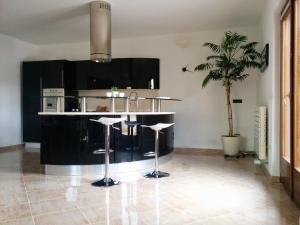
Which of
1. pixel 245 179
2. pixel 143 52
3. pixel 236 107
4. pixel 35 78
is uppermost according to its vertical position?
pixel 143 52

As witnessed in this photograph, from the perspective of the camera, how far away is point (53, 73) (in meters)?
7.08

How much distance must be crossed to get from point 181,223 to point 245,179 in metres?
1.94

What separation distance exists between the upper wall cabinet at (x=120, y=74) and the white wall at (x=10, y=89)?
1.55m

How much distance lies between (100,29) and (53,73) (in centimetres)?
288

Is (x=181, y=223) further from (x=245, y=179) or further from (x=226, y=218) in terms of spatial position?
(x=245, y=179)

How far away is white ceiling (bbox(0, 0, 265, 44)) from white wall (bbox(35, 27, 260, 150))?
0.28 metres

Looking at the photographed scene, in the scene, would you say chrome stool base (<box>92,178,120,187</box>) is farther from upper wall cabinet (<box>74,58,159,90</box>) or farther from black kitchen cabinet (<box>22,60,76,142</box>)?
black kitchen cabinet (<box>22,60,76,142</box>)

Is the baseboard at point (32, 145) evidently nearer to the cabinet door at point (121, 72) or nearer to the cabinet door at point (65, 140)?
the cabinet door at point (121, 72)

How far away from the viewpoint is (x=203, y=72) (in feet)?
21.3

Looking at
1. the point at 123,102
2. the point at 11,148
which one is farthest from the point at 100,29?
the point at 11,148

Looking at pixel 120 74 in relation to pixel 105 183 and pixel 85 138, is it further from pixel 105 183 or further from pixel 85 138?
pixel 105 183

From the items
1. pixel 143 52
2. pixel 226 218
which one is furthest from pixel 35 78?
pixel 226 218

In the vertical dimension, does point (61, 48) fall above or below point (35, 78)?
above

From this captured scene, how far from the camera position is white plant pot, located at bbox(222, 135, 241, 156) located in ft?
18.7
